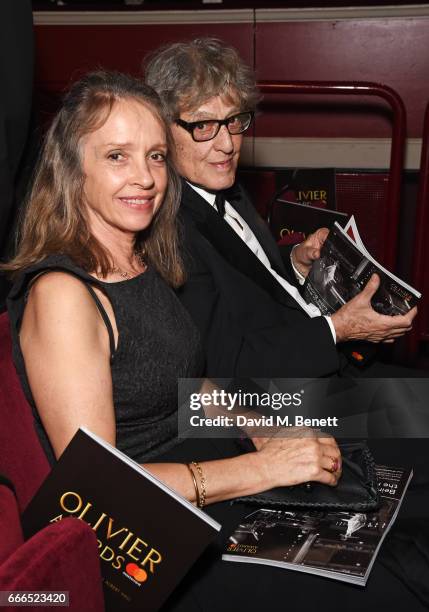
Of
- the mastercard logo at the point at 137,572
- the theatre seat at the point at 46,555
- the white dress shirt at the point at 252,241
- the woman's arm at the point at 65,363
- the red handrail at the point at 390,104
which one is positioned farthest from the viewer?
the red handrail at the point at 390,104

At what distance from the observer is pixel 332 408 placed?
1917mm

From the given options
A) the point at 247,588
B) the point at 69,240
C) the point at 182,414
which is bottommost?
the point at 247,588

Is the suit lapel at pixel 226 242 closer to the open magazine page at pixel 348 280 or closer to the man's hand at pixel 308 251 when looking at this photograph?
the open magazine page at pixel 348 280

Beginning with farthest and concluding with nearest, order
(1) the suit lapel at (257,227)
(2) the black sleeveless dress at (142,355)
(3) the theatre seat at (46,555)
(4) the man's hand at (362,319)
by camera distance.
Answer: (1) the suit lapel at (257,227) < (4) the man's hand at (362,319) < (2) the black sleeveless dress at (142,355) < (3) the theatre seat at (46,555)

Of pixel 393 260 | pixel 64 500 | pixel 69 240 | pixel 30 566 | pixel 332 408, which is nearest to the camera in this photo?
pixel 30 566

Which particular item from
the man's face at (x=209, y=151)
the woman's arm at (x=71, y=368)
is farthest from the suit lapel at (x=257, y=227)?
the woman's arm at (x=71, y=368)

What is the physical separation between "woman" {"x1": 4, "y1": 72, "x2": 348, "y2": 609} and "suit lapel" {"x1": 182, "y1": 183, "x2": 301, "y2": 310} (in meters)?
0.31

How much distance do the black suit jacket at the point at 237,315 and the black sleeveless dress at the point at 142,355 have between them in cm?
17

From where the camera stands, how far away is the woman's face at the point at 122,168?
147 centimetres

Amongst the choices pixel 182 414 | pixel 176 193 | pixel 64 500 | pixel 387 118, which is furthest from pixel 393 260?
pixel 64 500

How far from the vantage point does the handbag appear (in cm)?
137

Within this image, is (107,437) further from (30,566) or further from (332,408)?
(332,408)

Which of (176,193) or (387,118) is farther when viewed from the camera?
(387,118)

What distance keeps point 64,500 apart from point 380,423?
103 centimetres
